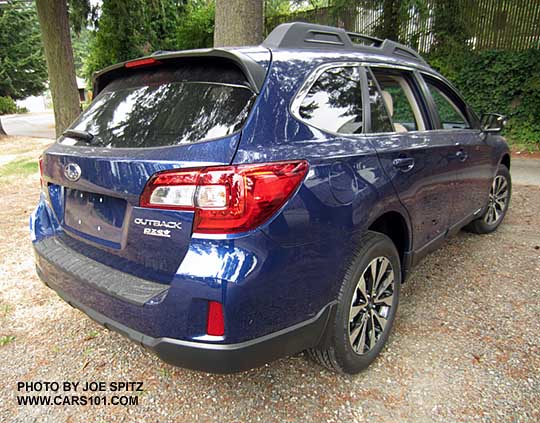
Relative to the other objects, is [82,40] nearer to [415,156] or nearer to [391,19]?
[391,19]

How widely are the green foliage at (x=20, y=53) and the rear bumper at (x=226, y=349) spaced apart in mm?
28864

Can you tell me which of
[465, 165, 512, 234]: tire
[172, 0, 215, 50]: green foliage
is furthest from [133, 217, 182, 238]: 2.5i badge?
[172, 0, 215, 50]: green foliage

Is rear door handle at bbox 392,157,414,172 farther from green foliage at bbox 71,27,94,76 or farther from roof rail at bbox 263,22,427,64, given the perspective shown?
green foliage at bbox 71,27,94,76

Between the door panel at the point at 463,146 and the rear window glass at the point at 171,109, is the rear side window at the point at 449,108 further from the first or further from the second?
the rear window glass at the point at 171,109

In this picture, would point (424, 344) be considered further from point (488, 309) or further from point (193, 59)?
point (193, 59)

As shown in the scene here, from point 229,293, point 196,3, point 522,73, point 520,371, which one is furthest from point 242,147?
point 196,3

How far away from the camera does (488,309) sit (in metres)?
2.93

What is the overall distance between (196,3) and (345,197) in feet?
54.4

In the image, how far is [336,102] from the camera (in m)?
2.16

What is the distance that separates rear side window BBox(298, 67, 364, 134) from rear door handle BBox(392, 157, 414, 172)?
0.31 m

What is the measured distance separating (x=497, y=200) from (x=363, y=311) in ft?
9.88

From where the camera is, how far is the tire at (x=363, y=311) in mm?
2059

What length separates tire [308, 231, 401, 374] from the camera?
2.06 metres

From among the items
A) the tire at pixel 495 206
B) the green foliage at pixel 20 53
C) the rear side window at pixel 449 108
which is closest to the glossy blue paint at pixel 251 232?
the rear side window at pixel 449 108
